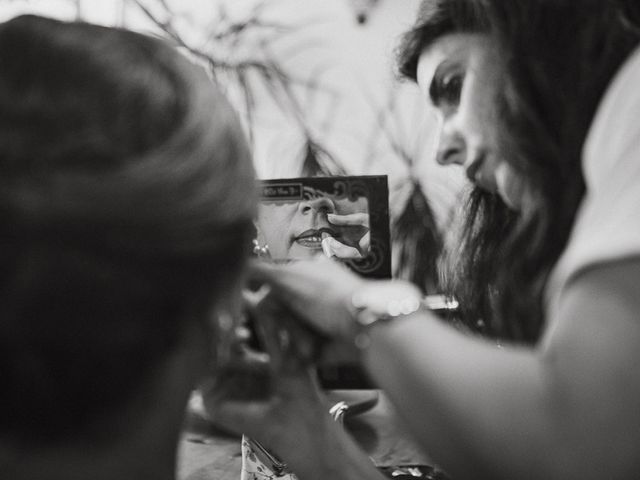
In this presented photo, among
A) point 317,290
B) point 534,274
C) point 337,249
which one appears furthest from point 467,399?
point 337,249

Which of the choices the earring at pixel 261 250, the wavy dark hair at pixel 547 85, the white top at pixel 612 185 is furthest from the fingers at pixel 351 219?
the white top at pixel 612 185

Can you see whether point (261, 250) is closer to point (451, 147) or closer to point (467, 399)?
point (451, 147)

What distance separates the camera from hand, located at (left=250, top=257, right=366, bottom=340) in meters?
0.62

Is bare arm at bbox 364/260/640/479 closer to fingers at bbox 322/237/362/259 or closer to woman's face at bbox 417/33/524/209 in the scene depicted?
woman's face at bbox 417/33/524/209

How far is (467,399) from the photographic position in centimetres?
54

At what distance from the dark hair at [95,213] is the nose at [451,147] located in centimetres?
32

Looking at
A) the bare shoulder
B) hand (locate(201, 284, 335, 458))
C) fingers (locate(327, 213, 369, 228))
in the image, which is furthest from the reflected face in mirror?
the bare shoulder

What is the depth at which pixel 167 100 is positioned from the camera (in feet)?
1.85

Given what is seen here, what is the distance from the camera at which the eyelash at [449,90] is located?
0.80m

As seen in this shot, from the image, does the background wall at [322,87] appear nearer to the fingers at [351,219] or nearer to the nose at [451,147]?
the fingers at [351,219]

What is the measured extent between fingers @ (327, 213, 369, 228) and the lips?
0.04 metres

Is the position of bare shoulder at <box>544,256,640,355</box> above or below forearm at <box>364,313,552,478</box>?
above

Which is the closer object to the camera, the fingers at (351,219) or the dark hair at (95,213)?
the dark hair at (95,213)

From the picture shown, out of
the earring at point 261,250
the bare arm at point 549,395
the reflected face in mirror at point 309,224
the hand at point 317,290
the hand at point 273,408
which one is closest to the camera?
the bare arm at point 549,395
